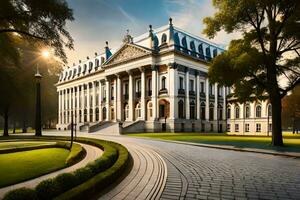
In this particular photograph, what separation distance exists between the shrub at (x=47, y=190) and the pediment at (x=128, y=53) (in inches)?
1628

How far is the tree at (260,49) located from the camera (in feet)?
62.8

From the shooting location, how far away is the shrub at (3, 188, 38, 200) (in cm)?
531

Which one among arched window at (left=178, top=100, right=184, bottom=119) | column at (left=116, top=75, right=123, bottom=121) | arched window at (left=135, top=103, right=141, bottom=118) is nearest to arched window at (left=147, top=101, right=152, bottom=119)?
arched window at (left=135, top=103, right=141, bottom=118)

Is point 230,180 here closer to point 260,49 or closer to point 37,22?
point 37,22

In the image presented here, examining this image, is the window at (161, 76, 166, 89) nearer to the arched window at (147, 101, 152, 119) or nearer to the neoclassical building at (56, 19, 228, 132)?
the neoclassical building at (56, 19, 228, 132)

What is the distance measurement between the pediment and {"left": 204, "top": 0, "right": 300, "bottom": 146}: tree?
26.1 m

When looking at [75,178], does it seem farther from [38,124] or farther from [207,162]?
[38,124]

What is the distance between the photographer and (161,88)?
47.2 metres

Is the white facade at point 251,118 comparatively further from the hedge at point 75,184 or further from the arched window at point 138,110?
the hedge at point 75,184

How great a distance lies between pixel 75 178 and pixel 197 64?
45626 millimetres

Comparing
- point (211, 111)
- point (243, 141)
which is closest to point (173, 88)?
point (211, 111)

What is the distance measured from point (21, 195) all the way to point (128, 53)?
154 ft

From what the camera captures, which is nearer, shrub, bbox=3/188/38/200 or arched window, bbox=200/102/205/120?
shrub, bbox=3/188/38/200

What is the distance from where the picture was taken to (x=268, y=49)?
2267cm
